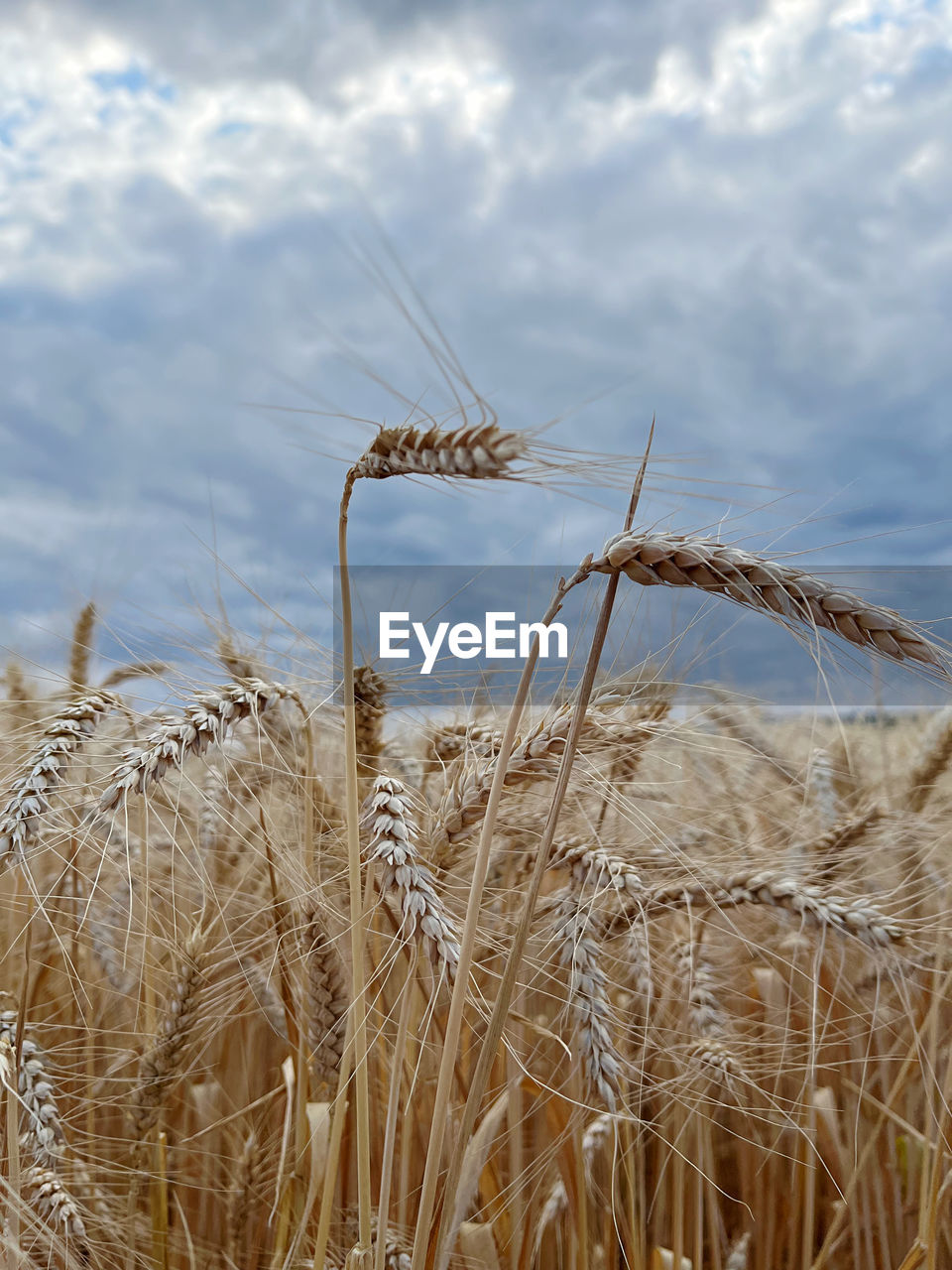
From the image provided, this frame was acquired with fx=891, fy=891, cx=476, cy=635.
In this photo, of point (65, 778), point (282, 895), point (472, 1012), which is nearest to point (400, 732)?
point (282, 895)

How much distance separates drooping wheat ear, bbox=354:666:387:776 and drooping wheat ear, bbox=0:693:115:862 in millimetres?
531

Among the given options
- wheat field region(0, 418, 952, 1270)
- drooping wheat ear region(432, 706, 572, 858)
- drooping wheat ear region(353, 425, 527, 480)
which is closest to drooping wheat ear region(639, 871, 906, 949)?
wheat field region(0, 418, 952, 1270)

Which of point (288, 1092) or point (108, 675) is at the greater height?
point (108, 675)

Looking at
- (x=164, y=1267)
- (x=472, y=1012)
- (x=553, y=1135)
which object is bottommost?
(x=164, y=1267)

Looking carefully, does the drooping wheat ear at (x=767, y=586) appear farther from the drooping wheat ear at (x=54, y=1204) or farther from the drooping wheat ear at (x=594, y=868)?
the drooping wheat ear at (x=54, y=1204)

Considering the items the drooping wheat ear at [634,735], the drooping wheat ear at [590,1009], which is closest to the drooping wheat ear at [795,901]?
the drooping wheat ear at [590,1009]

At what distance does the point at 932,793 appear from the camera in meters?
2.93

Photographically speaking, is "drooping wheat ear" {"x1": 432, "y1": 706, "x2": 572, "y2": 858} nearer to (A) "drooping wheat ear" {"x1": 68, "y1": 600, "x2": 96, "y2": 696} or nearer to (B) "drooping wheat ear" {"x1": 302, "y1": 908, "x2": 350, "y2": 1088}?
(B) "drooping wheat ear" {"x1": 302, "y1": 908, "x2": 350, "y2": 1088}

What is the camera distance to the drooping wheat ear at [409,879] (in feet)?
4.59

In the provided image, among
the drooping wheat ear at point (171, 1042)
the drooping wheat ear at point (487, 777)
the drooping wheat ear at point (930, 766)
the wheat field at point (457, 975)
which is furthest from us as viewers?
the drooping wheat ear at point (930, 766)

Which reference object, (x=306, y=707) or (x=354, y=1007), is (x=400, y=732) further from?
(x=354, y=1007)

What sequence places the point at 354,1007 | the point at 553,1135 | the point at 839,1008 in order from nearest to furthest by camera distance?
the point at 354,1007 < the point at 553,1135 < the point at 839,1008

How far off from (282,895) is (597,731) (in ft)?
2.84

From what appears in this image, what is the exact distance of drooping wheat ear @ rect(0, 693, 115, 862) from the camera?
1.54m
